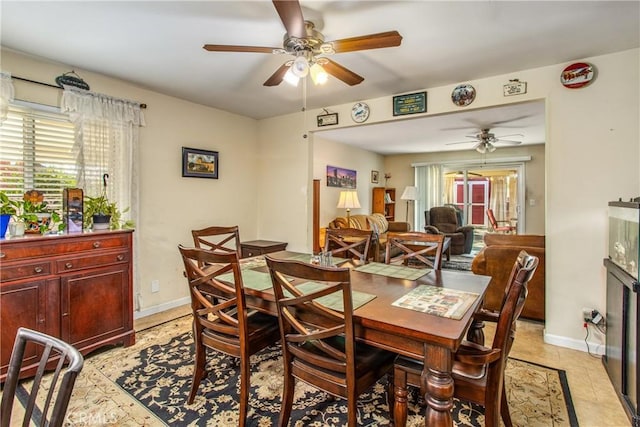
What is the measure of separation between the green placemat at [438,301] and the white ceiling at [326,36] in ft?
5.47

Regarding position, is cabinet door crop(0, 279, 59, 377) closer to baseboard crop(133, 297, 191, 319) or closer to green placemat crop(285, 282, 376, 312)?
baseboard crop(133, 297, 191, 319)

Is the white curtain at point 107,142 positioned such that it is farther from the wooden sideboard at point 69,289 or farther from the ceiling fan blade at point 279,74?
the ceiling fan blade at point 279,74

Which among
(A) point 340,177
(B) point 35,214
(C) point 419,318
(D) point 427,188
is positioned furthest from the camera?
(D) point 427,188

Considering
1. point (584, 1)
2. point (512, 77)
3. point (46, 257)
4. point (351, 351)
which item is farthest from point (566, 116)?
point (46, 257)

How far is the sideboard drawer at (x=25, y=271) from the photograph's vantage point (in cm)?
207

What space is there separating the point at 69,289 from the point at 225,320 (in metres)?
1.43

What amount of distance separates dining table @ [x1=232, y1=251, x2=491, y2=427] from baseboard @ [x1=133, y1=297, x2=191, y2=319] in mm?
1979

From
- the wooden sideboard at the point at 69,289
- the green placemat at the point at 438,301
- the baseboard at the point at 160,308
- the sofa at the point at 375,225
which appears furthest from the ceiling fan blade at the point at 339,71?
the sofa at the point at 375,225

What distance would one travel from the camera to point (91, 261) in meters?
2.49

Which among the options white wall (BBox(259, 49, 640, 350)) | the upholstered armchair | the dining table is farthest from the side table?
the upholstered armchair

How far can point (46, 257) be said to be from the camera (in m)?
2.25

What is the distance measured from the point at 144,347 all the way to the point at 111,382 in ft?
1.69

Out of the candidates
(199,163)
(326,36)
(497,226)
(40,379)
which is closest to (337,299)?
(40,379)

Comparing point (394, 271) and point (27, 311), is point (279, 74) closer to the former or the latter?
point (394, 271)
